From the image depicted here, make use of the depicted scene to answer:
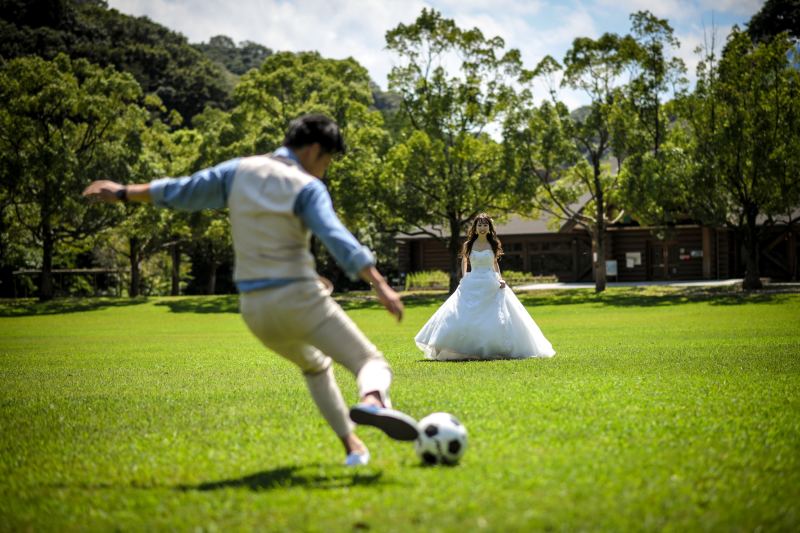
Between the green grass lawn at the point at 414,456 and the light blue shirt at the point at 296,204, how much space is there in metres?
1.46

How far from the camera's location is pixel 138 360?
16250mm

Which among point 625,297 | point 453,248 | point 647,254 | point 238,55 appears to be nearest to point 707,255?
point 647,254

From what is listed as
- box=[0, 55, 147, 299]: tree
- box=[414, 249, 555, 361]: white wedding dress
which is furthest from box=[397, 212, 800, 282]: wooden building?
box=[414, 249, 555, 361]: white wedding dress

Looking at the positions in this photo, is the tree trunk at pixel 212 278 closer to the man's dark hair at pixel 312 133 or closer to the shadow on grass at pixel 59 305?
the shadow on grass at pixel 59 305

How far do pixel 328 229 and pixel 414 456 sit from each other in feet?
6.78

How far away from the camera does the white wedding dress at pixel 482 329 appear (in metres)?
14.3

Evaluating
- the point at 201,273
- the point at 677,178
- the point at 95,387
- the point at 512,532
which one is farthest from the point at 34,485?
the point at 201,273

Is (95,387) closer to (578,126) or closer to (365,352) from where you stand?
(365,352)

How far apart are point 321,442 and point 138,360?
10.8m

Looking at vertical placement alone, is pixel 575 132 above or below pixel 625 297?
above

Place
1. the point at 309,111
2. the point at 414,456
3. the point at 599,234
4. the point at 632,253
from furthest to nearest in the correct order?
→ 1. the point at 632,253
2. the point at 309,111
3. the point at 599,234
4. the point at 414,456

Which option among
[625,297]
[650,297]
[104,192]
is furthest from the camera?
[625,297]

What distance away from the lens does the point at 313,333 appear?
530 centimetres

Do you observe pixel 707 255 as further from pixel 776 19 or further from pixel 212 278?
pixel 212 278
